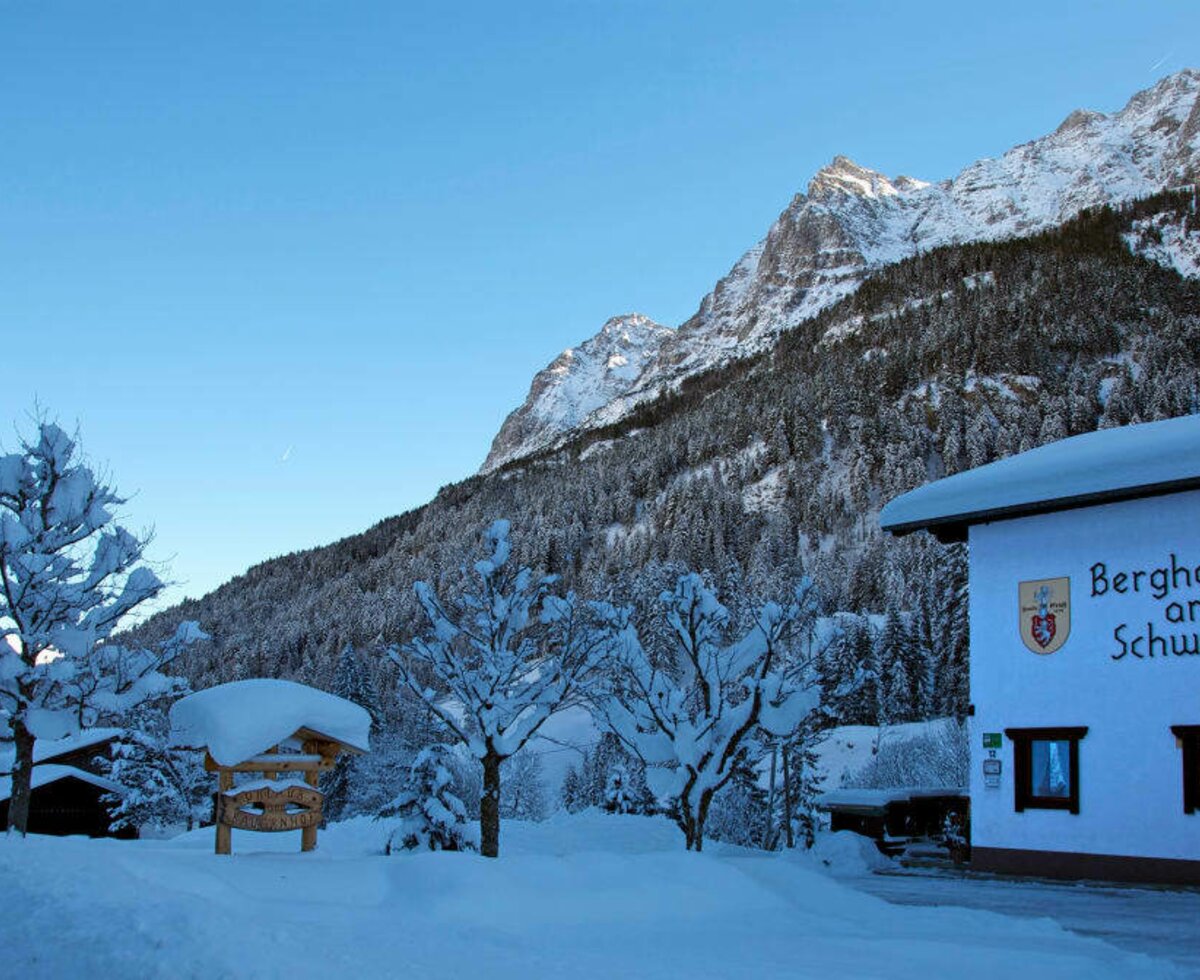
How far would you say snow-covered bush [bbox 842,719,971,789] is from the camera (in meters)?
51.9

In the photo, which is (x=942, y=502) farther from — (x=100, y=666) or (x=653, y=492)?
(x=653, y=492)

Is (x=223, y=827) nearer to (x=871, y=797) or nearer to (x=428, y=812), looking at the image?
(x=428, y=812)

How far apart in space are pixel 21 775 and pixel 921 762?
155 ft

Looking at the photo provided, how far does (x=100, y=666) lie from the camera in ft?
54.5

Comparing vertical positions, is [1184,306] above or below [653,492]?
above

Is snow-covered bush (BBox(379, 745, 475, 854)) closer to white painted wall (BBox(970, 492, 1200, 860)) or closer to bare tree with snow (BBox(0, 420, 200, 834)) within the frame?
bare tree with snow (BBox(0, 420, 200, 834))

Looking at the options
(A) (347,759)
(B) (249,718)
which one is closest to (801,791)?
(A) (347,759)

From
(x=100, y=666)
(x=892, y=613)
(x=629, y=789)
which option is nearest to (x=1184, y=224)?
(x=892, y=613)

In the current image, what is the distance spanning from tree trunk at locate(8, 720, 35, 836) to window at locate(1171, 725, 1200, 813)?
1725 centimetres

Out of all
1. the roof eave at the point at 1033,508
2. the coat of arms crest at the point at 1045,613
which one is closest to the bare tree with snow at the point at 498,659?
the roof eave at the point at 1033,508

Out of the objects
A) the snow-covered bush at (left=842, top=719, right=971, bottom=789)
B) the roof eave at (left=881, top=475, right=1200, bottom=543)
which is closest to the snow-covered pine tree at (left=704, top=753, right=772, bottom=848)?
the snow-covered bush at (left=842, top=719, right=971, bottom=789)

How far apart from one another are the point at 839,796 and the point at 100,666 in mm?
18739

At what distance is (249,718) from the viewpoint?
13.2 metres

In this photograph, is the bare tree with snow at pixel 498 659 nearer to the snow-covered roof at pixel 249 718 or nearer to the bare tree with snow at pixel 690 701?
the bare tree with snow at pixel 690 701
